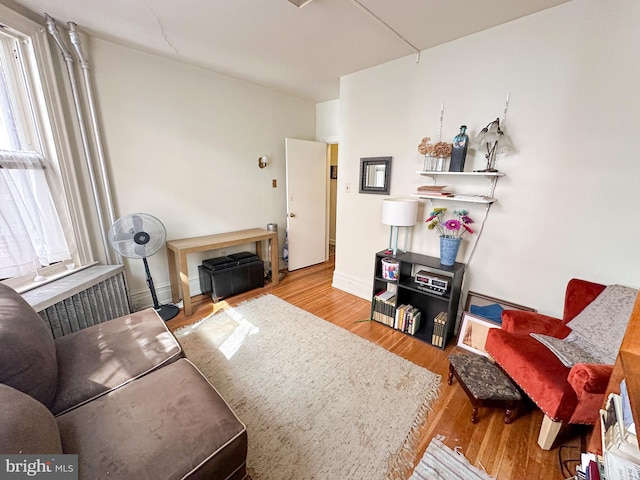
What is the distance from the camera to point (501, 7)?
1.69m

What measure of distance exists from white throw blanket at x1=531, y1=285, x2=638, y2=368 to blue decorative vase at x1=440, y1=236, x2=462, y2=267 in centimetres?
75

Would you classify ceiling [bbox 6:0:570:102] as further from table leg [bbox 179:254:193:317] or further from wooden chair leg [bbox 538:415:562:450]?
wooden chair leg [bbox 538:415:562:450]

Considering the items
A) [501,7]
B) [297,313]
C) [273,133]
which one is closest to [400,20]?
[501,7]

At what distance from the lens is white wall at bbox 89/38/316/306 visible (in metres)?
2.39

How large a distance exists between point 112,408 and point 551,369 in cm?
212

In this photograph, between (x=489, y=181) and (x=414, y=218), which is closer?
(x=489, y=181)

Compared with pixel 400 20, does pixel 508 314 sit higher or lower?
lower

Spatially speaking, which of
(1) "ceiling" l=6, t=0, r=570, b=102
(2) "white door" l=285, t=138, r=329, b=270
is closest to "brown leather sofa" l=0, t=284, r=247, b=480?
(1) "ceiling" l=6, t=0, r=570, b=102

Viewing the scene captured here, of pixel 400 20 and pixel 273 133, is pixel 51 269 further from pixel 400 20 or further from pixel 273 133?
pixel 400 20

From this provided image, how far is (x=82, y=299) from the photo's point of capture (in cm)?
196

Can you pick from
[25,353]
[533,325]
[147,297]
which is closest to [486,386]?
[533,325]

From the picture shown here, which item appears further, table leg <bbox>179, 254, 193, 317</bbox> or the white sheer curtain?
table leg <bbox>179, 254, 193, 317</bbox>

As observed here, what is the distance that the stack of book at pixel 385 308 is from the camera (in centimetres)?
244

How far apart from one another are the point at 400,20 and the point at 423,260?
1.89m
